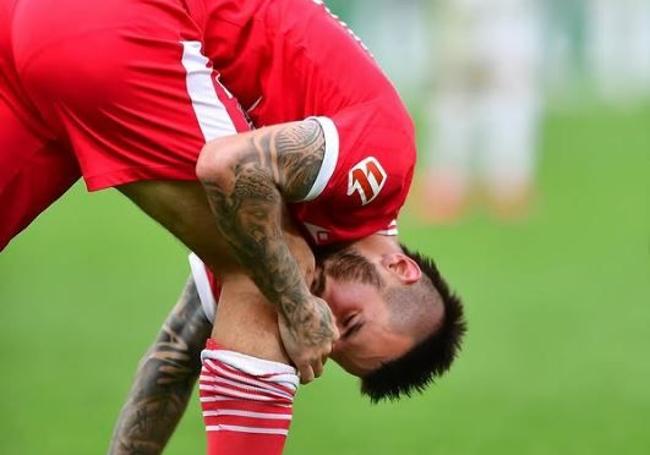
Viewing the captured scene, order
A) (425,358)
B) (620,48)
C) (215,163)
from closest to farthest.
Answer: (215,163)
(425,358)
(620,48)

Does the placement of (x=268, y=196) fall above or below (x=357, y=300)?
above

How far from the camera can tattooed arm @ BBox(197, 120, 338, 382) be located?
4270mm

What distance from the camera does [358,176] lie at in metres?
4.41

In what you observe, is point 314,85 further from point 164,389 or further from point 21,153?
point 164,389

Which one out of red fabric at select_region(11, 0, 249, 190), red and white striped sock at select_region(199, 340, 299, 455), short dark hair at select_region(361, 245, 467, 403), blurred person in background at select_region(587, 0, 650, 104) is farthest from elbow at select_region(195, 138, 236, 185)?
blurred person in background at select_region(587, 0, 650, 104)

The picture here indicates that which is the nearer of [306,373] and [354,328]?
[306,373]

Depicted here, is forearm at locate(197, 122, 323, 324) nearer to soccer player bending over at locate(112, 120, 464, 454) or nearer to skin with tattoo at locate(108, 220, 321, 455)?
soccer player bending over at locate(112, 120, 464, 454)

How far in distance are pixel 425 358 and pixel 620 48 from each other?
923 centimetres

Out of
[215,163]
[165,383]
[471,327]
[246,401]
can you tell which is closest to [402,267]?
[246,401]

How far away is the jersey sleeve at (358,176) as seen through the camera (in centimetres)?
438

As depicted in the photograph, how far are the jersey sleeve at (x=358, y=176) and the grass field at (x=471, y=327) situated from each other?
2393 mm

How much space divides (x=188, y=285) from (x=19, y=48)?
1.15m

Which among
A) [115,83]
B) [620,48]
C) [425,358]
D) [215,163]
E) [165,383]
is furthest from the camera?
[620,48]

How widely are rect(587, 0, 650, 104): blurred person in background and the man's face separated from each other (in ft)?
29.6
